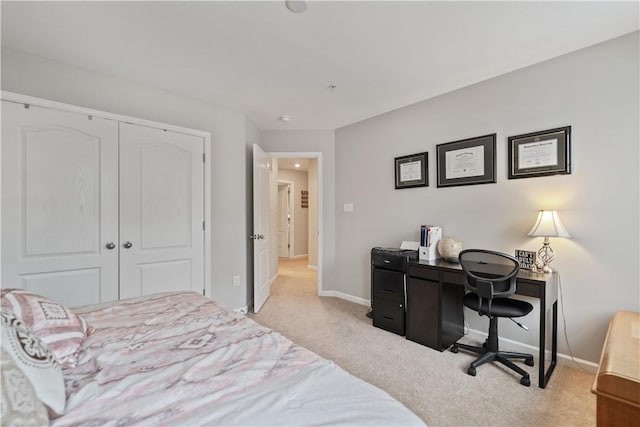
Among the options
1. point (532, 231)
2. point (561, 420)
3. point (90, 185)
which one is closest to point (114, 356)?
point (90, 185)

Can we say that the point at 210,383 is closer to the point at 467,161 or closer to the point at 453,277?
the point at 453,277

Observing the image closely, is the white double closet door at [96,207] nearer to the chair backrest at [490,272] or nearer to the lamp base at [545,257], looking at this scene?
the chair backrest at [490,272]

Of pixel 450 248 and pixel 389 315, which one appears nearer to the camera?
pixel 450 248

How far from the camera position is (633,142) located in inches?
79.2

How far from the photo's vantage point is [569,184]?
7.39 feet

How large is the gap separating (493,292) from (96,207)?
3.21m

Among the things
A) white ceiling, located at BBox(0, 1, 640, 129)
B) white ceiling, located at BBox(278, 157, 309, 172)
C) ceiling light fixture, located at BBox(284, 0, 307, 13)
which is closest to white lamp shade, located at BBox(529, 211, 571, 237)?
white ceiling, located at BBox(0, 1, 640, 129)

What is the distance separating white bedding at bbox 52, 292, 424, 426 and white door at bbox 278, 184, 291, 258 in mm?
6256

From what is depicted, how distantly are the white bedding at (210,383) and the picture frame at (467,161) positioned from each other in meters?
2.42

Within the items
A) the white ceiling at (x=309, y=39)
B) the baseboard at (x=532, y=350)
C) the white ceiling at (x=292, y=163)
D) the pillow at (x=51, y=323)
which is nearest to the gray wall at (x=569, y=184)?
the baseboard at (x=532, y=350)

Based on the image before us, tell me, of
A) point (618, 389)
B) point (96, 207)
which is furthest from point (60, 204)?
point (618, 389)

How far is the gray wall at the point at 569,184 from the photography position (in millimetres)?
2041

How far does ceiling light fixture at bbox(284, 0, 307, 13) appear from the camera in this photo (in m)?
1.67

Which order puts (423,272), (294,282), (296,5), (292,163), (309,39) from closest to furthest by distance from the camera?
(296,5) → (309,39) → (423,272) → (294,282) → (292,163)
